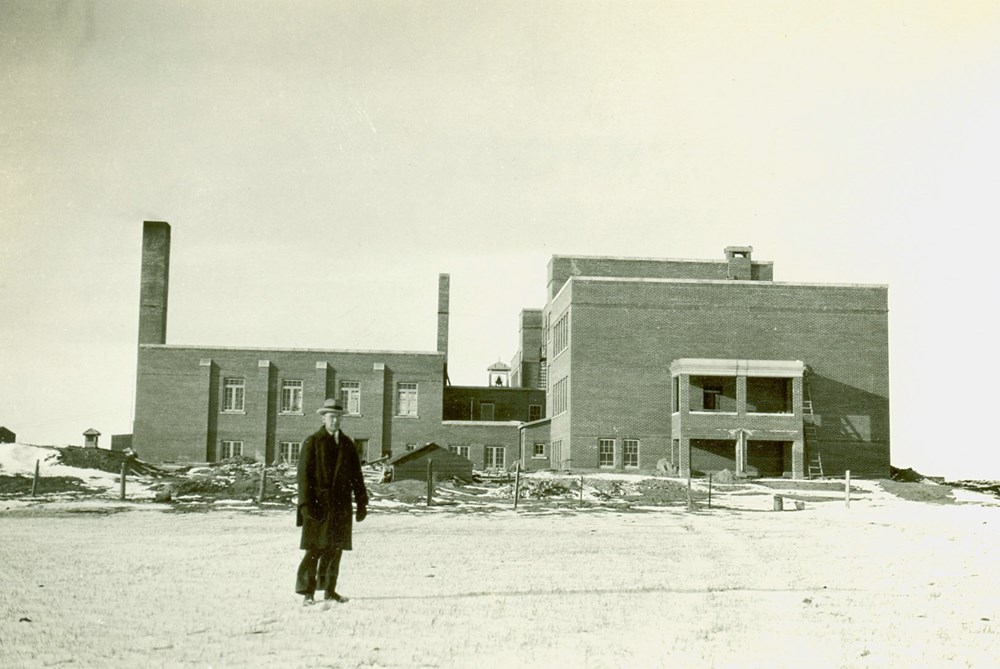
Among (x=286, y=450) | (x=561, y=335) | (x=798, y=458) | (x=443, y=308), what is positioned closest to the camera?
(x=798, y=458)

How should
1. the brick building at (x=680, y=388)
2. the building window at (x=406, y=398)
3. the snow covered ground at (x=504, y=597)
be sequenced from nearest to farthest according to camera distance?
1. the snow covered ground at (x=504, y=597)
2. the brick building at (x=680, y=388)
3. the building window at (x=406, y=398)

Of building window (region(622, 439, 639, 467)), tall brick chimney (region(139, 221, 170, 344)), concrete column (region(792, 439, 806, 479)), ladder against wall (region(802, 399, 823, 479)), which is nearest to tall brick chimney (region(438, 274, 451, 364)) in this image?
tall brick chimney (region(139, 221, 170, 344))

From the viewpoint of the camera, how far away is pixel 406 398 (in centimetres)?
5681

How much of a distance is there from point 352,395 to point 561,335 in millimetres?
11938

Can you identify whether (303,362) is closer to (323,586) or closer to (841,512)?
(841,512)

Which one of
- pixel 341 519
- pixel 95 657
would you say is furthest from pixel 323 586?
pixel 95 657

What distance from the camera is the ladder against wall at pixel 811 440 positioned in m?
45.9

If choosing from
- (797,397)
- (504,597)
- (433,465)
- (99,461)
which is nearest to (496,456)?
(797,397)

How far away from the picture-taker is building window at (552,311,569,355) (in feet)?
166

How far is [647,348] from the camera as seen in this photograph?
47719 millimetres

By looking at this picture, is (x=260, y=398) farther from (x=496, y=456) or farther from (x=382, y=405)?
(x=496, y=456)

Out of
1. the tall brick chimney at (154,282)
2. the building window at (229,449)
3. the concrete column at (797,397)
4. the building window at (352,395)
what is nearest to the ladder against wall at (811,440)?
the concrete column at (797,397)

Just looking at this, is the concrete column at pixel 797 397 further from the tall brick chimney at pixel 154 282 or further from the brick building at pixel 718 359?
the tall brick chimney at pixel 154 282

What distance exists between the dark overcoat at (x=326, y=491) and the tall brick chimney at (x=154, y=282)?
5061 centimetres
